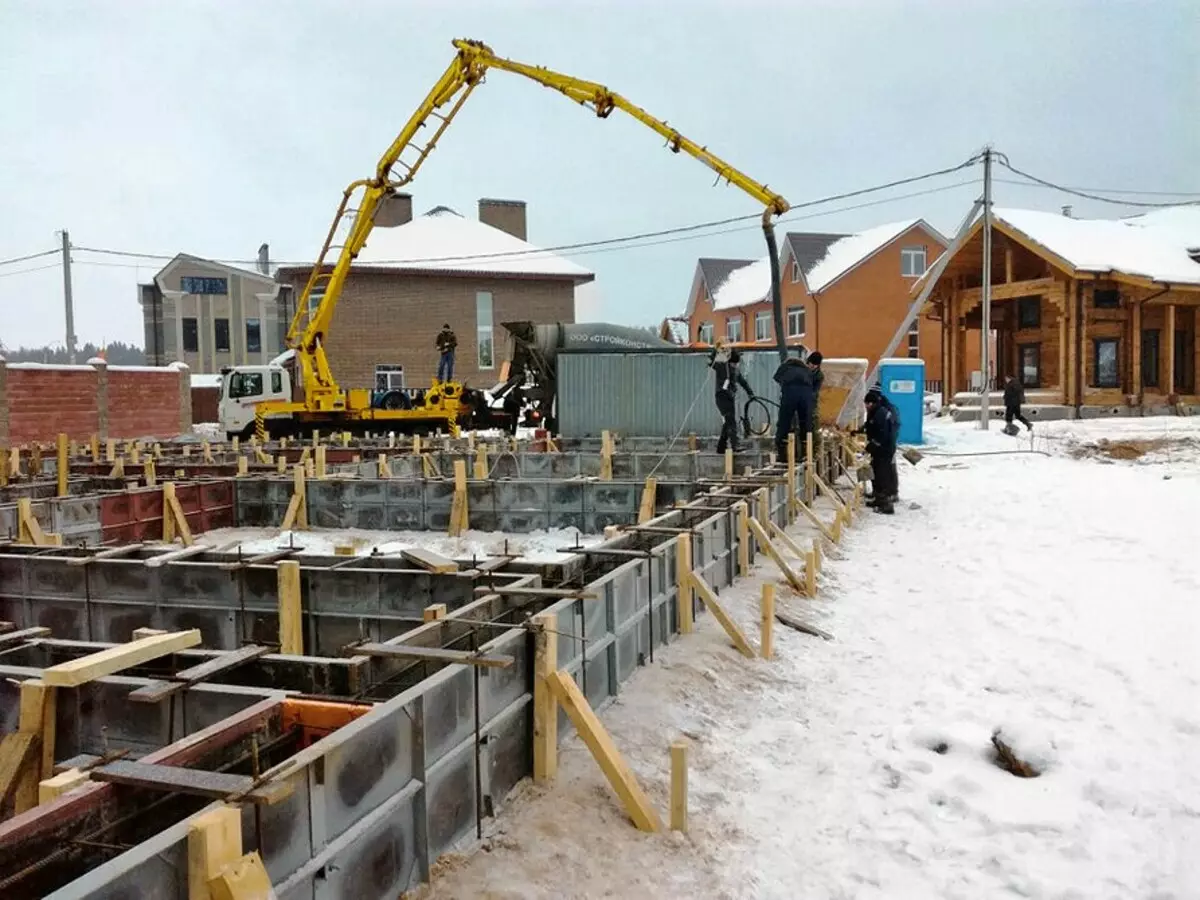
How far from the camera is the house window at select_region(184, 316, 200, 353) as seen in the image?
4703 cm

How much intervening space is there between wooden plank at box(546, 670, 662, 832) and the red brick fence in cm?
2707

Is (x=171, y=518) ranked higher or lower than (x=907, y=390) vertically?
lower

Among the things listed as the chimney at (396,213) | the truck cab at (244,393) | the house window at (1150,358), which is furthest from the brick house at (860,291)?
the truck cab at (244,393)

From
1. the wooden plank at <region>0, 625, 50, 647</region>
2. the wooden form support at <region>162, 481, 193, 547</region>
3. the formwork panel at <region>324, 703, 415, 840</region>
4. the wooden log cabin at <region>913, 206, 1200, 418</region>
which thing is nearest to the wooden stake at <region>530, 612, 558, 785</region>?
the formwork panel at <region>324, 703, 415, 840</region>

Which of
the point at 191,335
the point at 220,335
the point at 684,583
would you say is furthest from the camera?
the point at 220,335

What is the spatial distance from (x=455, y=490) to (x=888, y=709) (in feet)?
26.8

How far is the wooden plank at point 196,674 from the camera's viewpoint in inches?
163

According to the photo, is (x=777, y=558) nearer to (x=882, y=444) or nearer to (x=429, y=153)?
(x=882, y=444)

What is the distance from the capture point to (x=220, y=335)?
1877 inches

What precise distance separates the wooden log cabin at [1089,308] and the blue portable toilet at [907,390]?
228 inches

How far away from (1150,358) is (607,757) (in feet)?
93.9

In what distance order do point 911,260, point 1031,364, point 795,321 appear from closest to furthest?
point 1031,364
point 911,260
point 795,321

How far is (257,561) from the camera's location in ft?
23.7

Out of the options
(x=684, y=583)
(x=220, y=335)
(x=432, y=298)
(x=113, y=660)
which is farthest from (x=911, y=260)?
(x=113, y=660)
